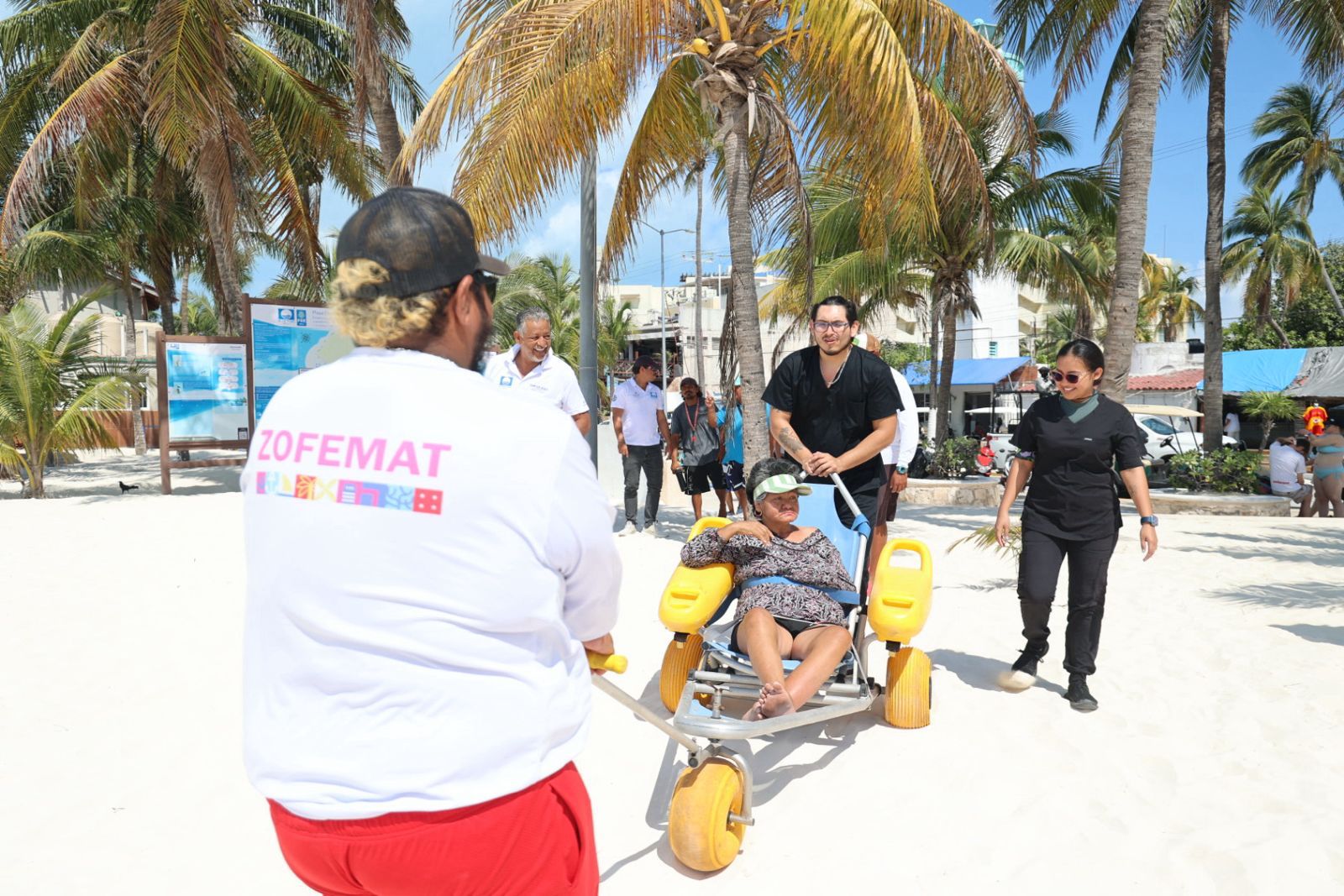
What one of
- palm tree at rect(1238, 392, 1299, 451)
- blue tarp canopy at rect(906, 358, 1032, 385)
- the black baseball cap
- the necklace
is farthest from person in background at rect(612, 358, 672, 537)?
blue tarp canopy at rect(906, 358, 1032, 385)

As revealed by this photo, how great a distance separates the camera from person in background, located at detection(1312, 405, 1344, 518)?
1207 centimetres

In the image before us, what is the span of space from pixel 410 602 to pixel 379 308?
1.50 feet

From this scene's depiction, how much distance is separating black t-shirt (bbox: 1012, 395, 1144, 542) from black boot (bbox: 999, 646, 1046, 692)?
0.67 meters

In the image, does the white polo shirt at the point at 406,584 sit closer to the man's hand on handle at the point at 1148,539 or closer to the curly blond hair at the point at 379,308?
the curly blond hair at the point at 379,308

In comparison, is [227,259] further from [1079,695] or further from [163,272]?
[1079,695]

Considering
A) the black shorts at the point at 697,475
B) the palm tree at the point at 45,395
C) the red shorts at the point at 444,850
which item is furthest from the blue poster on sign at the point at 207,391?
the red shorts at the point at 444,850

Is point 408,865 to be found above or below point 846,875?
above

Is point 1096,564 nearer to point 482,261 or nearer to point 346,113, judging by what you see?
point 482,261

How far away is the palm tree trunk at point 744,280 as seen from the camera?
27.6ft

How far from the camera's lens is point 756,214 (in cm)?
983

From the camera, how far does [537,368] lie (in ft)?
20.4

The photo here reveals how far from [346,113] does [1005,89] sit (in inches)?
441

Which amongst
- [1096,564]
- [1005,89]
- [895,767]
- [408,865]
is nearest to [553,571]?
[408,865]

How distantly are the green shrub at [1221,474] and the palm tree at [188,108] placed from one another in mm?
14478
